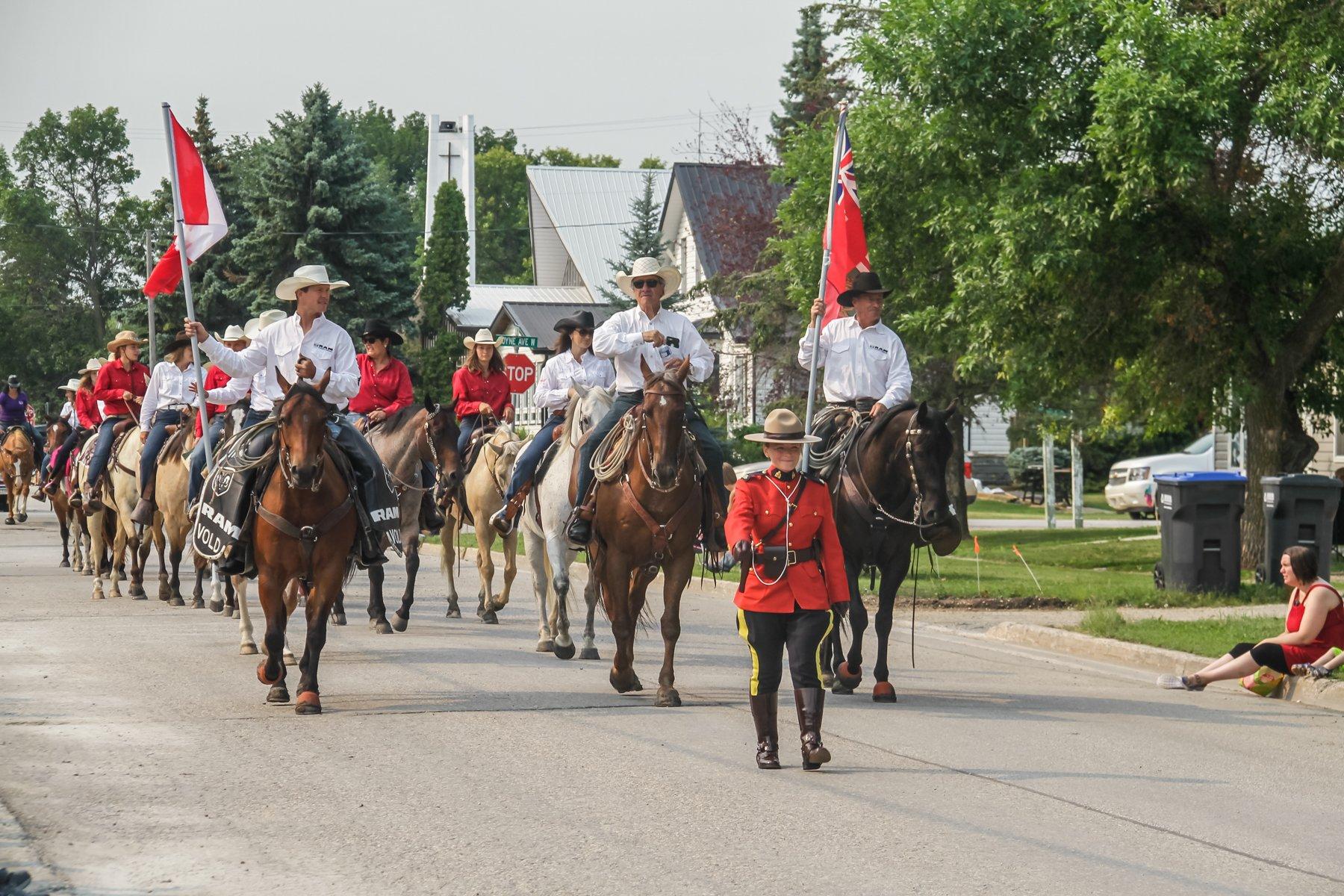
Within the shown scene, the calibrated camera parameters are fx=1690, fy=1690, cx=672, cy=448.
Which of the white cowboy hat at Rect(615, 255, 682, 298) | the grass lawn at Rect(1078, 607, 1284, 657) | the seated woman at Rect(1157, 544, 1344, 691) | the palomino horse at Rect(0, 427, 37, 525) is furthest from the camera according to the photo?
the palomino horse at Rect(0, 427, 37, 525)

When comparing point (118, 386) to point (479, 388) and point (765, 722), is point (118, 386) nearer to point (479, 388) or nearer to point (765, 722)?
point (479, 388)

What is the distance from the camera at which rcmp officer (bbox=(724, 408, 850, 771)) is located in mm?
9133

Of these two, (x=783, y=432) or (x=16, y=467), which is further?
(x=16, y=467)

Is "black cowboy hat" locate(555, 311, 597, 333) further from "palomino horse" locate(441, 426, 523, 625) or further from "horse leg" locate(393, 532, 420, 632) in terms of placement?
"horse leg" locate(393, 532, 420, 632)

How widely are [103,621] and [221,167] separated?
43.5 metres

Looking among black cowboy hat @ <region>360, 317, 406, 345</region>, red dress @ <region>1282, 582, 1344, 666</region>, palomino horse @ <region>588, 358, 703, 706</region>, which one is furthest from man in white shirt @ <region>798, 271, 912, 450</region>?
black cowboy hat @ <region>360, 317, 406, 345</region>

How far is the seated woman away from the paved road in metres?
0.23

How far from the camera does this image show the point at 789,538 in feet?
30.1

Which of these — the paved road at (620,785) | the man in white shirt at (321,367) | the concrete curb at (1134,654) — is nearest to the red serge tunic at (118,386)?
the paved road at (620,785)

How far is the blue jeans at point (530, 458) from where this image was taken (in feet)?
46.4

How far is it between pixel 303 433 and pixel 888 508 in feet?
14.1

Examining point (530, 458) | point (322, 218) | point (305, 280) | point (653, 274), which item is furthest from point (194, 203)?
point (322, 218)

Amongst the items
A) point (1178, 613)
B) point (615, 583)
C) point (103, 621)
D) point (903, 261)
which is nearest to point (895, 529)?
point (615, 583)

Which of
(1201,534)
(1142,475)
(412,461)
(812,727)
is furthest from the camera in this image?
(1142,475)
